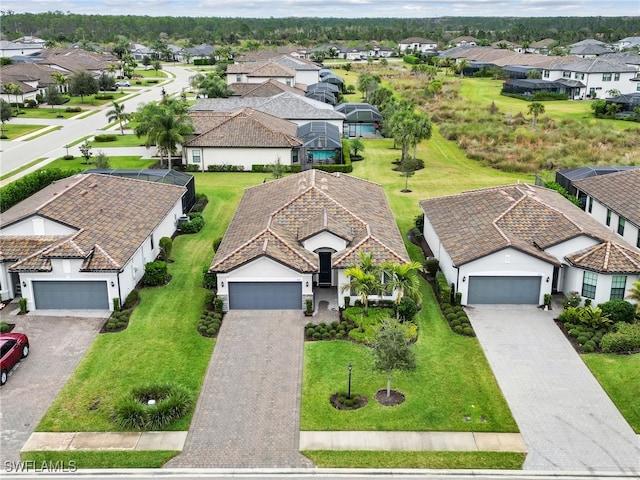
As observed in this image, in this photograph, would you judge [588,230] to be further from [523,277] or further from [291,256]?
[291,256]

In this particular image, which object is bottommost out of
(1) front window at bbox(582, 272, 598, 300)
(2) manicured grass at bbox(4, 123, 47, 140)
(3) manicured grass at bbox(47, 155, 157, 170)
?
(1) front window at bbox(582, 272, 598, 300)

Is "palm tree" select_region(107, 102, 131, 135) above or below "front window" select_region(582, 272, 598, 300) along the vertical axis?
above

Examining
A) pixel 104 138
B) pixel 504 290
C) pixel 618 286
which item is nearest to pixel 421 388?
pixel 504 290

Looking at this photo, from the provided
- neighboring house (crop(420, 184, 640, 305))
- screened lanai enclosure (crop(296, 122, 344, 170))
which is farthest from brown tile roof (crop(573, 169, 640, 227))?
screened lanai enclosure (crop(296, 122, 344, 170))

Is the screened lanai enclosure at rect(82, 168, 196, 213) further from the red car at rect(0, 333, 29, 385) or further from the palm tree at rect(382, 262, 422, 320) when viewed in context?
the palm tree at rect(382, 262, 422, 320)

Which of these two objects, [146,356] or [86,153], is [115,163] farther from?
[146,356]

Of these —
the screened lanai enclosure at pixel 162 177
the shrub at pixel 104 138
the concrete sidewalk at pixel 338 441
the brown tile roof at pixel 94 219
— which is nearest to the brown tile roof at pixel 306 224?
the brown tile roof at pixel 94 219

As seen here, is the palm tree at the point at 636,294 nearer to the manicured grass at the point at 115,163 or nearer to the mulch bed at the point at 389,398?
the mulch bed at the point at 389,398
